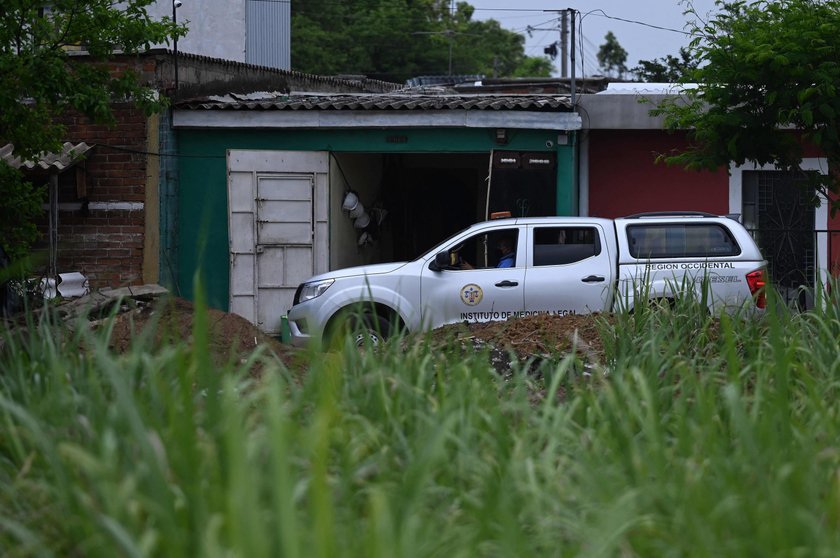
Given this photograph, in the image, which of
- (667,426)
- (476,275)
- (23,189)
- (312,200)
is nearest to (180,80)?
(312,200)

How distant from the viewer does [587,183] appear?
16828mm

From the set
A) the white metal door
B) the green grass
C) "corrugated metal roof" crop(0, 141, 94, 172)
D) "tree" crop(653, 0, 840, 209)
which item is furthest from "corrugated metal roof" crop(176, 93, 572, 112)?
the green grass

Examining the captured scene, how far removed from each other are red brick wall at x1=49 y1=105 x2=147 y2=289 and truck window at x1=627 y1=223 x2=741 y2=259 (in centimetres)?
675

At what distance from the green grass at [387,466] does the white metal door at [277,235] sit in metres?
10.8

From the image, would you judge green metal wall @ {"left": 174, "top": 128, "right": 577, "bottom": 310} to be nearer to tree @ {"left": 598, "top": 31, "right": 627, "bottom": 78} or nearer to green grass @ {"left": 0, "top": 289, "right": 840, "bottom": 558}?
green grass @ {"left": 0, "top": 289, "right": 840, "bottom": 558}

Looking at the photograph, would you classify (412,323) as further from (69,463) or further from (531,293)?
(69,463)

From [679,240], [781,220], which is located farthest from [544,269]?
[781,220]

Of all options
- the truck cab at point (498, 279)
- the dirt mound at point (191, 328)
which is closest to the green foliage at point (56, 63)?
the dirt mound at point (191, 328)

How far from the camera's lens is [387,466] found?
3865 millimetres

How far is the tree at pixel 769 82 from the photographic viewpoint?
11836 millimetres

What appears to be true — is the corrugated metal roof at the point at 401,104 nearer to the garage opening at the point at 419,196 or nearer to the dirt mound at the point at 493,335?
the garage opening at the point at 419,196

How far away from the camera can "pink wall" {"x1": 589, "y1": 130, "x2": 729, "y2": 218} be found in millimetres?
16797

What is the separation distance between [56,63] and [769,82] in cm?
698

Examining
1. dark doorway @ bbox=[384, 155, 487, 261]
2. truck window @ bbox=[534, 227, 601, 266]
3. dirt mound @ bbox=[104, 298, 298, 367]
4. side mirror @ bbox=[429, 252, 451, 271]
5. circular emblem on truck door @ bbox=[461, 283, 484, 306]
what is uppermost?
dark doorway @ bbox=[384, 155, 487, 261]
